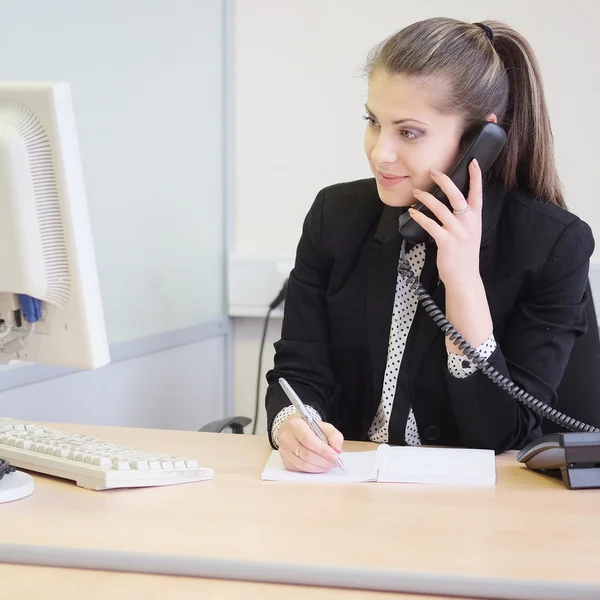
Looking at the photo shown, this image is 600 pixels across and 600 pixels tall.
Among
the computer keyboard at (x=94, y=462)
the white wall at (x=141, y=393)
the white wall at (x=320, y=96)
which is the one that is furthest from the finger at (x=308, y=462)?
the white wall at (x=320, y=96)

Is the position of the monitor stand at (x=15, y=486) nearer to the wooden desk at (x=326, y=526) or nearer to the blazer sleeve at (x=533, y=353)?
the wooden desk at (x=326, y=526)

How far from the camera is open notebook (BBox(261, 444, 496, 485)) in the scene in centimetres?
120

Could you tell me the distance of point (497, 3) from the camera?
240 centimetres

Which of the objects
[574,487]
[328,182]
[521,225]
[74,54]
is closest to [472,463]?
[574,487]

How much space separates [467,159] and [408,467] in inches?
20.5

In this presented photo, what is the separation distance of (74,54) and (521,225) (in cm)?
97

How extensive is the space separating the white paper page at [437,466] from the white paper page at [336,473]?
19mm

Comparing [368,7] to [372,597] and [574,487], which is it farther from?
[372,597]

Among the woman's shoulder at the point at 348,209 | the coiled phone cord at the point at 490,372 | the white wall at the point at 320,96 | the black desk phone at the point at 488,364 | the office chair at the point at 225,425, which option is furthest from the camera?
the white wall at the point at 320,96

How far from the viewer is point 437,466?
1.26 meters

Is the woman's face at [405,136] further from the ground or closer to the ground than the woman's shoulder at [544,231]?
further from the ground

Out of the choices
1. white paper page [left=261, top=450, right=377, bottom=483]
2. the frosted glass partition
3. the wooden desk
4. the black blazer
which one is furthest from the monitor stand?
the frosted glass partition

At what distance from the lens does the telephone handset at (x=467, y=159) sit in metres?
1.46

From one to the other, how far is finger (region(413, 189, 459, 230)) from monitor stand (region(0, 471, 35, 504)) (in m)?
0.72
